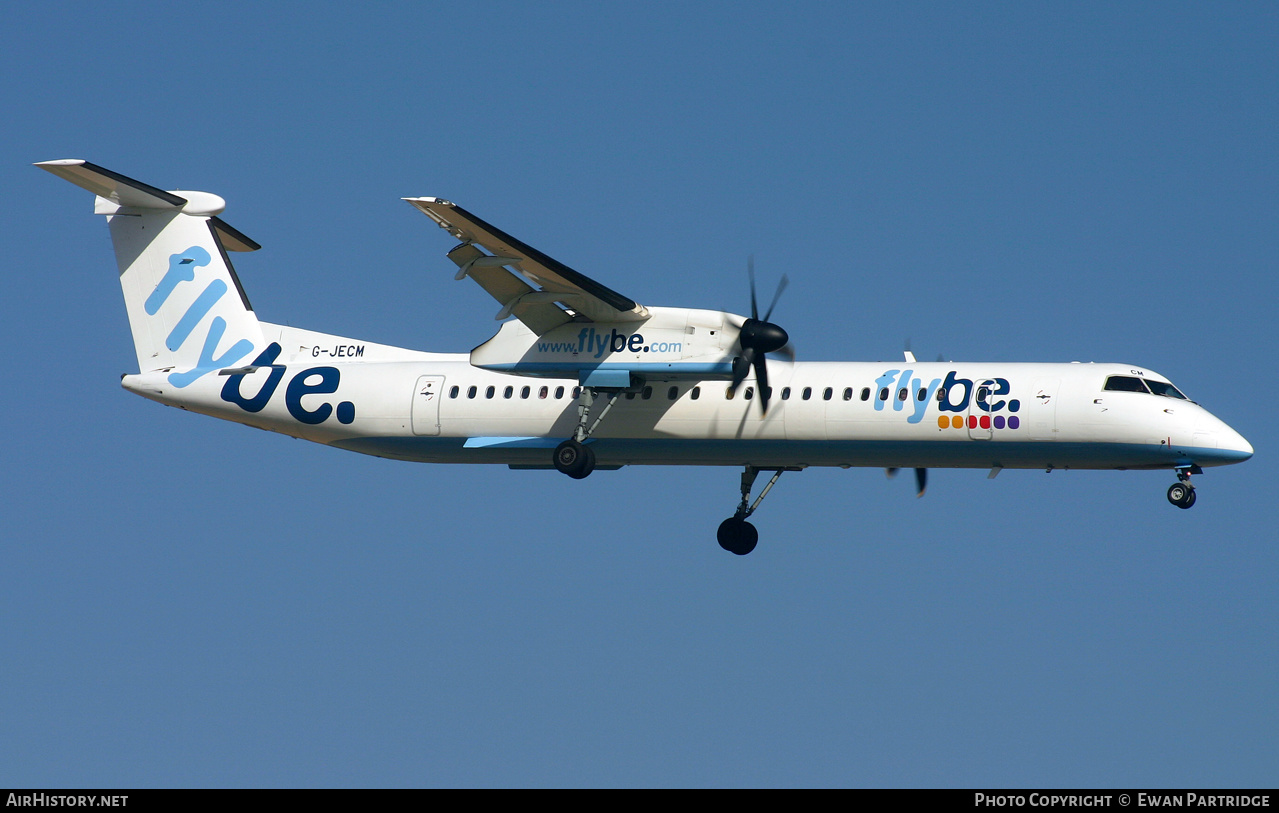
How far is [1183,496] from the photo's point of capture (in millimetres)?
21922

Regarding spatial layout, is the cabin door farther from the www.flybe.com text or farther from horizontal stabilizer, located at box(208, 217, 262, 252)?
horizontal stabilizer, located at box(208, 217, 262, 252)

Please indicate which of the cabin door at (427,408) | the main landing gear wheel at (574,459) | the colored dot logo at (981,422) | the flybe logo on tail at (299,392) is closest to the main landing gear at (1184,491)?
the colored dot logo at (981,422)

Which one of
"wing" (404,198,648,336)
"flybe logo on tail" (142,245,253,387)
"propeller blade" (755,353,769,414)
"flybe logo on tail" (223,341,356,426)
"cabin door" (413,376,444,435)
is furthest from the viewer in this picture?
"flybe logo on tail" (142,245,253,387)

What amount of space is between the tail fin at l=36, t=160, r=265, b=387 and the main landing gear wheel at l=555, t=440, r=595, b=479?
6.09 metres

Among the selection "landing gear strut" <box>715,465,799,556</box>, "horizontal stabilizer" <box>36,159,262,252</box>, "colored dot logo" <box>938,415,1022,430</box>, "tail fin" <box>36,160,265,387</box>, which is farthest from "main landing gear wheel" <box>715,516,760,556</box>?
"horizontal stabilizer" <box>36,159,262,252</box>

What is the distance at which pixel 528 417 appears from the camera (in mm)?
24625

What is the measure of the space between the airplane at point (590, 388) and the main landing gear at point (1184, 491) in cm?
3

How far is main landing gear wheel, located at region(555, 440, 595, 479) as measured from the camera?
23594 millimetres

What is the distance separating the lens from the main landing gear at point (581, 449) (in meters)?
23.6

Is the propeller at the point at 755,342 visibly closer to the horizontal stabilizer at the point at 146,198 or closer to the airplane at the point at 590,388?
the airplane at the point at 590,388

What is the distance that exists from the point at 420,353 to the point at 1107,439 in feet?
37.4

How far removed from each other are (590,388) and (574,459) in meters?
1.13

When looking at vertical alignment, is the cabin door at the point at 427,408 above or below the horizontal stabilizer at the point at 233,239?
below
